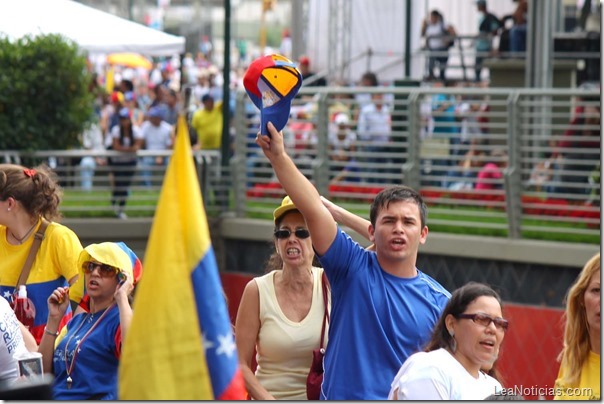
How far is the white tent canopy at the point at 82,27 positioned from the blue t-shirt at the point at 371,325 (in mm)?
6271

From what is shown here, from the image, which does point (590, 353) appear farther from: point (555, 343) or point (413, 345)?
point (555, 343)

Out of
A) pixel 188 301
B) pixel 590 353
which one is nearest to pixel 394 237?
pixel 590 353

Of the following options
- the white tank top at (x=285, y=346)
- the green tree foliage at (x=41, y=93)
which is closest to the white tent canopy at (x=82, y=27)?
the green tree foliage at (x=41, y=93)

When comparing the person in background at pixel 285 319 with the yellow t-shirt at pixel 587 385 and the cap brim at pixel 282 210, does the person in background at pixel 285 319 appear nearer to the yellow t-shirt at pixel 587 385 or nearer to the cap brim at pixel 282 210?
the cap brim at pixel 282 210

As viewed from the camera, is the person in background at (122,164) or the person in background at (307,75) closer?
the person in background at (122,164)

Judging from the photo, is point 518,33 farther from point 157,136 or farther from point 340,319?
point 340,319

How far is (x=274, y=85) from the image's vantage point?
5.17 metres

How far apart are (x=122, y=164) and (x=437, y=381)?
40.5 ft

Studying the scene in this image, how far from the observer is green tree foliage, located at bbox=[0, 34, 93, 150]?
51.5 feet

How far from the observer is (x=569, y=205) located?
13.3 metres

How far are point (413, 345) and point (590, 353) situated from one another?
0.75m

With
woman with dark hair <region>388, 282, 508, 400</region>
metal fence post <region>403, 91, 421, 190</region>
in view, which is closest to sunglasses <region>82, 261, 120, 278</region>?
woman with dark hair <region>388, 282, 508, 400</region>

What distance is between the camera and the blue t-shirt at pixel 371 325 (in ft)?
17.7

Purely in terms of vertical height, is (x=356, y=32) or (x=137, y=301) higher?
(x=356, y=32)
